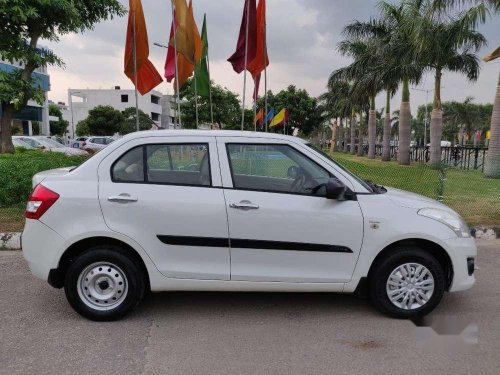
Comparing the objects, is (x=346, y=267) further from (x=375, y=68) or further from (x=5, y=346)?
(x=375, y=68)

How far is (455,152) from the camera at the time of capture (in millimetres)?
22391

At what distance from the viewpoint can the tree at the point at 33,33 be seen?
961 cm

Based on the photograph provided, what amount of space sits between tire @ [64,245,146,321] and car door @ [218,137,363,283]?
88 cm

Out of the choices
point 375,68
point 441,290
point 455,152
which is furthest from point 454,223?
point 375,68

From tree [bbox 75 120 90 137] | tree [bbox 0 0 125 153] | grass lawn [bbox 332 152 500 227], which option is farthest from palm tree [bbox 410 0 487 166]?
tree [bbox 75 120 90 137]

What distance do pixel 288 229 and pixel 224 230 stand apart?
1.78 ft

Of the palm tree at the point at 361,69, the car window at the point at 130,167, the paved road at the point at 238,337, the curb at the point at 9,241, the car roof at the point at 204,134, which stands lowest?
the paved road at the point at 238,337

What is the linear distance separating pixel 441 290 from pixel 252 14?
32.1 ft

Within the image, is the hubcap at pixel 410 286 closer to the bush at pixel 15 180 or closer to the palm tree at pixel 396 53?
the bush at pixel 15 180

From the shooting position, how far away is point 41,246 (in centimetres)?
366

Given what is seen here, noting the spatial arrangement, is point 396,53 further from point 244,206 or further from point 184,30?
point 244,206

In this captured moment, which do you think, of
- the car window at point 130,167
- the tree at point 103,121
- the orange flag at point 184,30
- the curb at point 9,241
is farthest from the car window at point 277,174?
the tree at point 103,121

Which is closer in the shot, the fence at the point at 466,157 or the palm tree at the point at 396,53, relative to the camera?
the fence at the point at 466,157

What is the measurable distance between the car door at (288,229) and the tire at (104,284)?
2.90 feet
